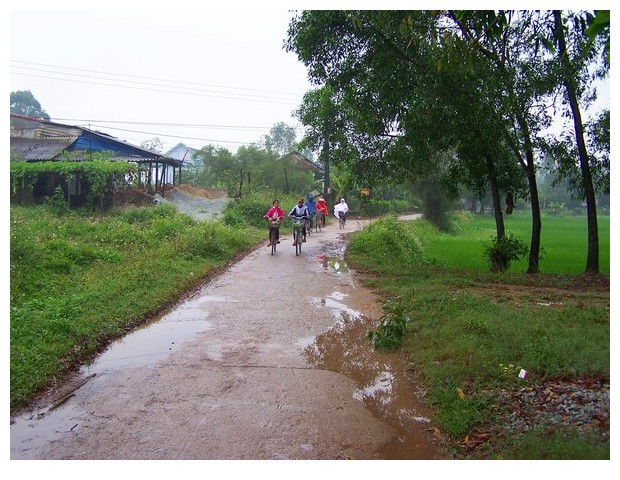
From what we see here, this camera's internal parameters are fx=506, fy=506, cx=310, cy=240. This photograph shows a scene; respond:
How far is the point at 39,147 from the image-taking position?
78.3ft

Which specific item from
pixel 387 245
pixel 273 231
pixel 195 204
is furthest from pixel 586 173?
pixel 195 204

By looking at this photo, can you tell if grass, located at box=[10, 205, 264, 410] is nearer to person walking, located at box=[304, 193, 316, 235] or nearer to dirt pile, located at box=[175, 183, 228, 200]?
person walking, located at box=[304, 193, 316, 235]

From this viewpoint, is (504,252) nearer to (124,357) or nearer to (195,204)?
(124,357)

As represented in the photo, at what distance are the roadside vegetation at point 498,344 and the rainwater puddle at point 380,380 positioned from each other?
0.17 metres

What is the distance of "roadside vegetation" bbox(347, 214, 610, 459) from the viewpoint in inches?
146

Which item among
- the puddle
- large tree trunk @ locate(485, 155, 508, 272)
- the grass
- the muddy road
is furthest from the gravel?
the muddy road

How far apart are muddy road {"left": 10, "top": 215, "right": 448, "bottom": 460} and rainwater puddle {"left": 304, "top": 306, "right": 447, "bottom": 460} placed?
1 cm

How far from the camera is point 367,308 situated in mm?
8320

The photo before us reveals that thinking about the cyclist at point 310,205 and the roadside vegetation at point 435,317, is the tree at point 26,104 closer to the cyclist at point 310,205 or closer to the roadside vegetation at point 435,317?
the cyclist at point 310,205

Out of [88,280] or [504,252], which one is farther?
[504,252]

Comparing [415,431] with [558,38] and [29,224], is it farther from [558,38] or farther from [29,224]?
[29,224]

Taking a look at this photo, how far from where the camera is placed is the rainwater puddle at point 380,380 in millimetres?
4004

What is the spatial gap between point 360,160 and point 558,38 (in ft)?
16.2

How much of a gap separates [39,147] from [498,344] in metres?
24.3
